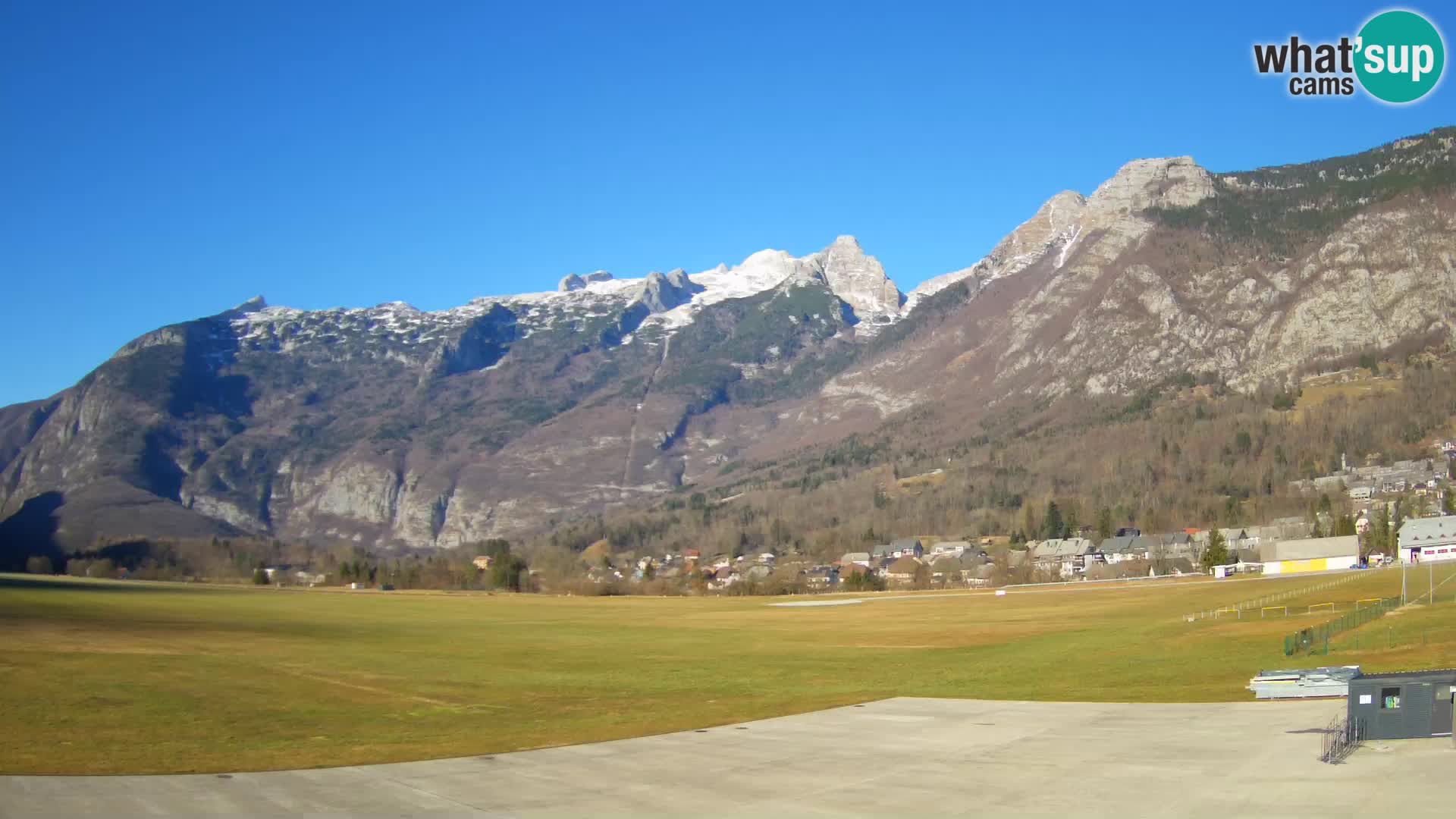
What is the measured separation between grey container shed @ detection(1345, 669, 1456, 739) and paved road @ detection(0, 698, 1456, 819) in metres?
0.49

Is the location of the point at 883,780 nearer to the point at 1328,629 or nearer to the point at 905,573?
the point at 1328,629

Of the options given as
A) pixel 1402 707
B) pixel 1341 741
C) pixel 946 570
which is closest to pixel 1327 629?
pixel 1402 707

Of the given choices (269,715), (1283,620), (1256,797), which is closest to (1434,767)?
(1256,797)

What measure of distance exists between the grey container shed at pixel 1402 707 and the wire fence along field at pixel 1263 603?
43395mm

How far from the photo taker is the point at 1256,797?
2439cm

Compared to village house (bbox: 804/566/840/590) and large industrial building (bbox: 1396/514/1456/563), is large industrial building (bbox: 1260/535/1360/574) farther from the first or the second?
village house (bbox: 804/566/840/590)

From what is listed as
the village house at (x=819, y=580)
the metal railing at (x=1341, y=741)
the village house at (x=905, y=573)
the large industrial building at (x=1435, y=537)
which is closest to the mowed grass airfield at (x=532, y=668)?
the large industrial building at (x=1435, y=537)

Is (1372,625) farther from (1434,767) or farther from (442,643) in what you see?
(442,643)

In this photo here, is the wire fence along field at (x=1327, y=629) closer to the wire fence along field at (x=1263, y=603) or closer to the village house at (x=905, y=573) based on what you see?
the wire fence along field at (x=1263, y=603)

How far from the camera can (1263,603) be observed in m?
80.3

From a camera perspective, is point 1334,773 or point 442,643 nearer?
point 1334,773

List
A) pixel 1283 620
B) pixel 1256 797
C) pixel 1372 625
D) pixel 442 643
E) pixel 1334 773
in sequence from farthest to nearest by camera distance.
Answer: pixel 442 643
pixel 1283 620
pixel 1372 625
pixel 1334 773
pixel 1256 797

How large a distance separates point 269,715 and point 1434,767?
33.8 metres

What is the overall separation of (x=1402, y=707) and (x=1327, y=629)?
1106 inches
